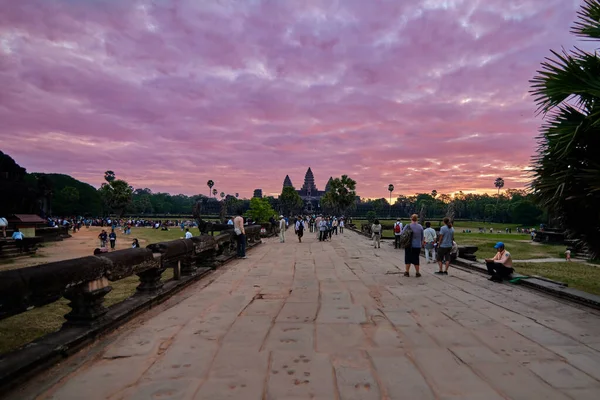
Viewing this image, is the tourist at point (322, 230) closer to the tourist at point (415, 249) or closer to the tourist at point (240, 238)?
the tourist at point (240, 238)

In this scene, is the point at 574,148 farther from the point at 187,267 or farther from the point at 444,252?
the point at 187,267

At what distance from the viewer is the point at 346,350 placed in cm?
378

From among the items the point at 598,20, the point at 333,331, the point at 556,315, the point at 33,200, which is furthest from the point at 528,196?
the point at 33,200

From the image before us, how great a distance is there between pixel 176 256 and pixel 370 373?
15.1ft

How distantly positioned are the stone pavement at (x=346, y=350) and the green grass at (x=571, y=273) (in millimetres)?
4265

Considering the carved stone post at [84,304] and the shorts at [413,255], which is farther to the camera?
the shorts at [413,255]

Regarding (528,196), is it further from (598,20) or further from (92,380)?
(92,380)

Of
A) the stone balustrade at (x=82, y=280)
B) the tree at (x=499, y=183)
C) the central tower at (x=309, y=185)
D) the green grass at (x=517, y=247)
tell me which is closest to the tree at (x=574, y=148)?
the stone balustrade at (x=82, y=280)

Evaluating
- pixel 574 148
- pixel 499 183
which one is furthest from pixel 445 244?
pixel 499 183

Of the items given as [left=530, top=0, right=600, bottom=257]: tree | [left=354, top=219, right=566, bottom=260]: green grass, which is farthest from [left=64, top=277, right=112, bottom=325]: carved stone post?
[left=354, top=219, right=566, bottom=260]: green grass

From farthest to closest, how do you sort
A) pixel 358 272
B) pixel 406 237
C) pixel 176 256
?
pixel 358 272, pixel 406 237, pixel 176 256

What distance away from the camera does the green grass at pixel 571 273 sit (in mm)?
9547

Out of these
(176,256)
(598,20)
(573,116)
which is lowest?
(176,256)

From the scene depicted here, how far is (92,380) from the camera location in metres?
3.06
